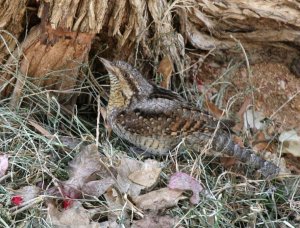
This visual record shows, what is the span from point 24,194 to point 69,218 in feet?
0.90

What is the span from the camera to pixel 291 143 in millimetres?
4457

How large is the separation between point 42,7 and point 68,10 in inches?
5.9

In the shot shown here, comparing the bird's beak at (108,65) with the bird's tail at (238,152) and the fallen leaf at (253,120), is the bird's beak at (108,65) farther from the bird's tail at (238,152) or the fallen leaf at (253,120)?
the fallen leaf at (253,120)

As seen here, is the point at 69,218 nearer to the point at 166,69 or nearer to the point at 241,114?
the point at 166,69

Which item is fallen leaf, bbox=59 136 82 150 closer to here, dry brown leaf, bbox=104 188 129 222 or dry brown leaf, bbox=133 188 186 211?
dry brown leaf, bbox=104 188 129 222

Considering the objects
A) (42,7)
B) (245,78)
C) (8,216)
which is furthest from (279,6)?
(8,216)

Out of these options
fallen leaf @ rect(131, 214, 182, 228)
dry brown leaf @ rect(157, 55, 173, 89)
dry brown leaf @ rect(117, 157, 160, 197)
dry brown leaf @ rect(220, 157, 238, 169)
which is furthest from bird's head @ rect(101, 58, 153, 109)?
fallen leaf @ rect(131, 214, 182, 228)

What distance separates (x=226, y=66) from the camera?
4.89 meters

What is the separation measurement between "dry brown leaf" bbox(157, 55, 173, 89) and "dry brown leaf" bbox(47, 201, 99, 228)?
1264 mm

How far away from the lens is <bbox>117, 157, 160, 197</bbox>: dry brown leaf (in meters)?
3.71

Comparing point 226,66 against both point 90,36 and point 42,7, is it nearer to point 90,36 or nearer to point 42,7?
point 90,36

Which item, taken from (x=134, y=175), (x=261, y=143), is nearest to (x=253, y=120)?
(x=261, y=143)

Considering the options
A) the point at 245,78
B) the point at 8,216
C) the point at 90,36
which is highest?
the point at 90,36

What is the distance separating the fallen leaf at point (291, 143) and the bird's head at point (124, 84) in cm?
95
